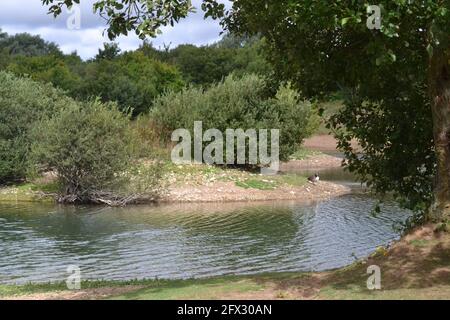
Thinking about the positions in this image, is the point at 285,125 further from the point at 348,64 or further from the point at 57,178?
the point at 348,64

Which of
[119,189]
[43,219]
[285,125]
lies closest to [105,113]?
[119,189]

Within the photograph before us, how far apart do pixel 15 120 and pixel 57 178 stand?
5530mm

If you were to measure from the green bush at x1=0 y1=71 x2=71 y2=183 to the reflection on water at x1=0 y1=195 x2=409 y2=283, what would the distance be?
4724 millimetres

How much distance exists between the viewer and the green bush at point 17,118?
3500 centimetres

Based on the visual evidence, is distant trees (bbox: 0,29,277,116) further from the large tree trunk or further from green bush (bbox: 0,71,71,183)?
the large tree trunk

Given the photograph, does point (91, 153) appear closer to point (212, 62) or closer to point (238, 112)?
point (238, 112)

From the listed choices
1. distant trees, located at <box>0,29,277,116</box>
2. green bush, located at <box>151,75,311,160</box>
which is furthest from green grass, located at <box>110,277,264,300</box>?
distant trees, located at <box>0,29,277,116</box>

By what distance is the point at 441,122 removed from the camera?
9.92m

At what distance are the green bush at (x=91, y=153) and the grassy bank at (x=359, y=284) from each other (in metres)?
19.8

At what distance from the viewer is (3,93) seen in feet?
118

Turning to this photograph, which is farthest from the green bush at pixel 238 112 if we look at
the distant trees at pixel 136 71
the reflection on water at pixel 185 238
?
the distant trees at pixel 136 71

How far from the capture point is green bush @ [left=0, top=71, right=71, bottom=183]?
35.0m

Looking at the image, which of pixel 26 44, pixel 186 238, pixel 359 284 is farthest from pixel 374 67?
pixel 26 44

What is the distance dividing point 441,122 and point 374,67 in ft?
4.63
